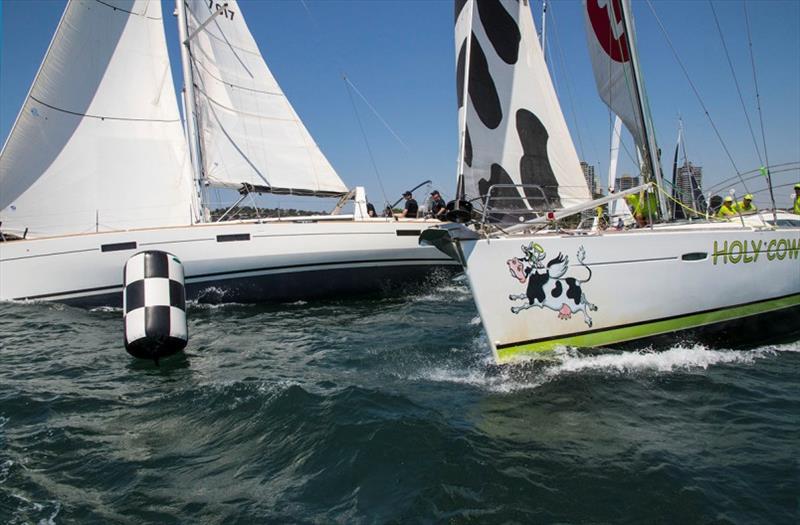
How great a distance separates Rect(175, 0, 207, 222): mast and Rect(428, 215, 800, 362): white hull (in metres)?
8.46

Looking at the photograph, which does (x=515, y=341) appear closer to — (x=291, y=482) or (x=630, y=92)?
(x=291, y=482)

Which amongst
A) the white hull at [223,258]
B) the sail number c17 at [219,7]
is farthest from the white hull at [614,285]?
the sail number c17 at [219,7]

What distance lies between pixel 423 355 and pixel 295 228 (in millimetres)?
5014

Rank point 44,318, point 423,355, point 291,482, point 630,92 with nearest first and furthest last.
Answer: point 291,482
point 423,355
point 630,92
point 44,318

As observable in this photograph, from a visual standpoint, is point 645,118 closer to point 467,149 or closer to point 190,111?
point 467,149

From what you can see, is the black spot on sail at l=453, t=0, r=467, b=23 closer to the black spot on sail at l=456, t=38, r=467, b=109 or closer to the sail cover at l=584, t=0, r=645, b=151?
the black spot on sail at l=456, t=38, r=467, b=109

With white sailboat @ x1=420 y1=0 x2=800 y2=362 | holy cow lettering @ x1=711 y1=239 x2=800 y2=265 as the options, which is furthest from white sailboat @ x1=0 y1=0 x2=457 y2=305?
holy cow lettering @ x1=711 y1=239 x2=800 y2=265

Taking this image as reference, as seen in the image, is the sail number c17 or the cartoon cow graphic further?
the sail number c17

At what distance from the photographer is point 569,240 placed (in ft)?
18.2

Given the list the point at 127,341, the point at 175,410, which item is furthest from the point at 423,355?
the point at 127,341

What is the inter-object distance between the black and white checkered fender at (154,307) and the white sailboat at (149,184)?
421cm

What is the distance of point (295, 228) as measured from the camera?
10.5 m

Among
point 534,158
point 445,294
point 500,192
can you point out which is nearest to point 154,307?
point 500,192

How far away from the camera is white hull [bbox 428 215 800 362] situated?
5441 millimetres
